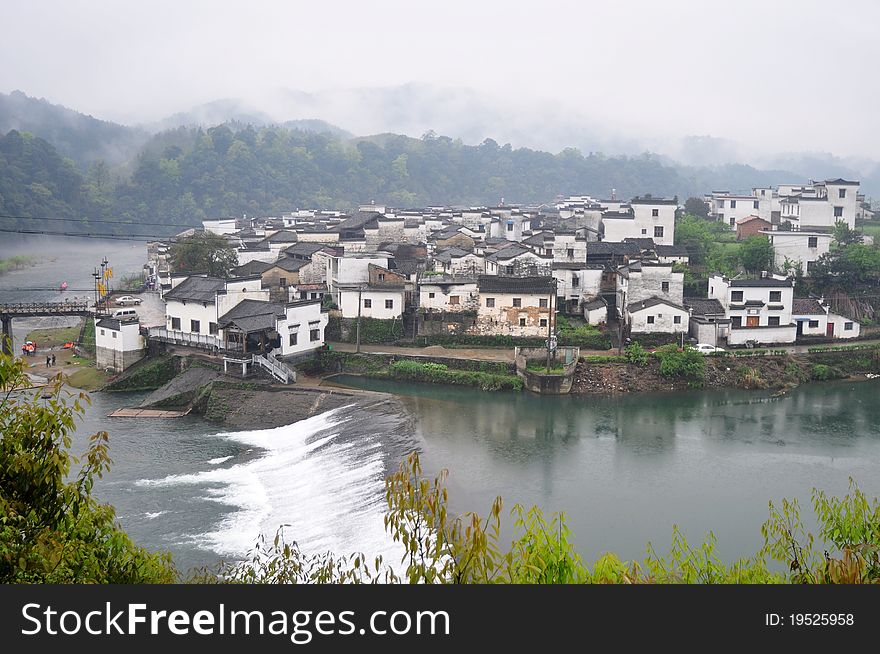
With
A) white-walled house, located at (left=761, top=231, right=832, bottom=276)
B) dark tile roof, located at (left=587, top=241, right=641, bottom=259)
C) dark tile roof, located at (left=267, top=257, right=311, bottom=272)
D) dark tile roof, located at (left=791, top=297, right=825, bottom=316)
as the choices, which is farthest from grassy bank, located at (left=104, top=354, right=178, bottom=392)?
white-walled house, located at (left=761, top=231, right=832, bottom=276)

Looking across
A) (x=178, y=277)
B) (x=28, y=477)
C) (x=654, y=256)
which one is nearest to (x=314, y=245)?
(x=178, y=277)

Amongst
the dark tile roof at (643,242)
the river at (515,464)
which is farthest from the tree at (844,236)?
the river at (515,464)

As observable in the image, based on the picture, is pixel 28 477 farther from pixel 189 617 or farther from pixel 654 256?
pixel 654 256

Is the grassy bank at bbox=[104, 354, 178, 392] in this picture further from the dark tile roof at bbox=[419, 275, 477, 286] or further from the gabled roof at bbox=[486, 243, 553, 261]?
the gabled roof at bbox=[486, 243, 553, 261]

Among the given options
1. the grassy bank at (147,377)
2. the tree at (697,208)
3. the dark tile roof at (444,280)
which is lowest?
the grassy bank at (147,377)

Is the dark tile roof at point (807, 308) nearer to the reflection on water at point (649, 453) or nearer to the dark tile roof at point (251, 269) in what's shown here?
the reflection on water at point (649, 453)
